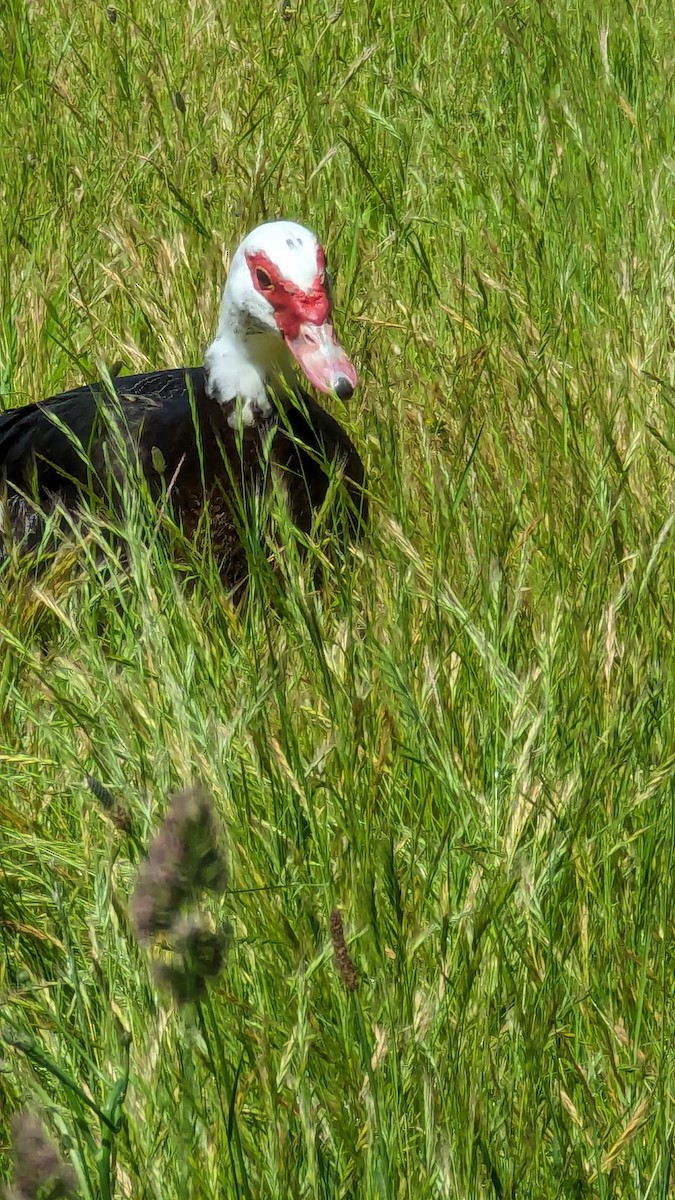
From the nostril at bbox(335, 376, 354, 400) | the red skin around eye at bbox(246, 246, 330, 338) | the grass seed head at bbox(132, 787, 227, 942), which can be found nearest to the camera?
the grass seed head at bbox(132, 787, 227, 942)

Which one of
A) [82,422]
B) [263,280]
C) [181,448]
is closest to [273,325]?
[263,280]

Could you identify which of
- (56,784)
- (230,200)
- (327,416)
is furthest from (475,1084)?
(230,200)

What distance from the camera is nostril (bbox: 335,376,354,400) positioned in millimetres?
2152

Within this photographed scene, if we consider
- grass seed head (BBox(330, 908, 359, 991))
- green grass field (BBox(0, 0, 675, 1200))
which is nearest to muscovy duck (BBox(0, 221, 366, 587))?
green grass field (BBox(0, 0, 675, 1200))

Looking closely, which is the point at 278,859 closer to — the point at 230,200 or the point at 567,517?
the point at 567,517

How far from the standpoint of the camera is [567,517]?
1825 mm

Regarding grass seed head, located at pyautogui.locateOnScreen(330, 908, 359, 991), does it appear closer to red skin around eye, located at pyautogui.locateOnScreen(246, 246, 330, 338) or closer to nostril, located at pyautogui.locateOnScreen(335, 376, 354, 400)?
nostril, located at pyautogui.locateOnScreen(335, 376, 354, 400)

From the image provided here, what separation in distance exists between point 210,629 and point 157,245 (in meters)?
1.15

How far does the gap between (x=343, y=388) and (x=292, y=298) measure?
27cm

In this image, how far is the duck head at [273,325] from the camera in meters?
2.25

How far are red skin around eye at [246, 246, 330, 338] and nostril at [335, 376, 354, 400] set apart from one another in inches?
6.7

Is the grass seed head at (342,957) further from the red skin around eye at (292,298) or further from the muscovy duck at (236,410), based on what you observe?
the red skin around eye at (292,298)

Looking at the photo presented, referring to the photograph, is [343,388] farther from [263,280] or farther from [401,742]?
[401,742]

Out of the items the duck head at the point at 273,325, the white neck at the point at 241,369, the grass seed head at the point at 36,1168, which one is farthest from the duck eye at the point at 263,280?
the grass seed head at the point at 36,1168
